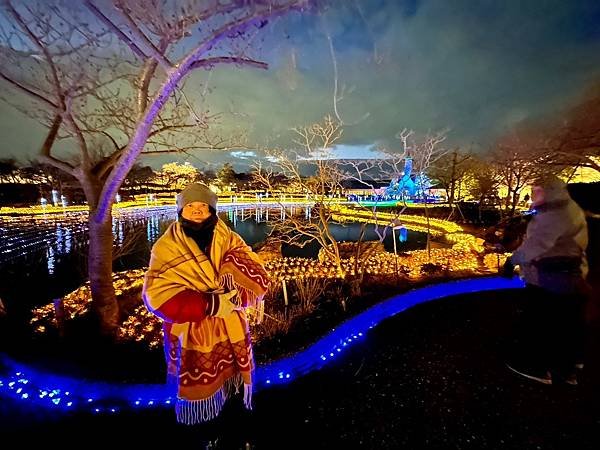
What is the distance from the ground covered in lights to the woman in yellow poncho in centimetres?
50

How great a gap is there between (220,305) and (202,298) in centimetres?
11

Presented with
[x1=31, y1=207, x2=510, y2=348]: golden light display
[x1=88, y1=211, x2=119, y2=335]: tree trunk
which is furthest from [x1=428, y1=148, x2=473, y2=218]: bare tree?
[x1=88, y1=211, x2=119, y2=335]: tree trunk

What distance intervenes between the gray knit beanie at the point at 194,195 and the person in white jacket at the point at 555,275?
2707mm

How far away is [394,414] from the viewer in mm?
2498

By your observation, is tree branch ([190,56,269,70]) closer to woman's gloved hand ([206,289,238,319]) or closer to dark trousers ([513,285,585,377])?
woman's gloved hand ([206,289,238,319])

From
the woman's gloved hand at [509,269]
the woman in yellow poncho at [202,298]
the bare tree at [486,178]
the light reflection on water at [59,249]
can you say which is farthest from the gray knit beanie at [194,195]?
the bare tree at [486,178]

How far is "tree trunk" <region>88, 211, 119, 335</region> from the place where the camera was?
3.93 meters

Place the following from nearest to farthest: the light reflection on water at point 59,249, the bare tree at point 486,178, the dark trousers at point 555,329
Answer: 1. the dark trousers at point 555,329
2. the light reflection on water at point 59,249
3. the bare tree at point 486,178

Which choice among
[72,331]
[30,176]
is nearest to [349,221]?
[72,331]

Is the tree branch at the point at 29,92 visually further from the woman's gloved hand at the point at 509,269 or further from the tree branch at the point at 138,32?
the woman's gloved hand at the point at 509,269

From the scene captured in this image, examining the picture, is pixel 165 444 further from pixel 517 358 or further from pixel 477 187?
pixel 477 187

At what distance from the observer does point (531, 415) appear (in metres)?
2.43

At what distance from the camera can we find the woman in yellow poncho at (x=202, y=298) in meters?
1.66

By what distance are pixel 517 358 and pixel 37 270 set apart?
10182 mm
